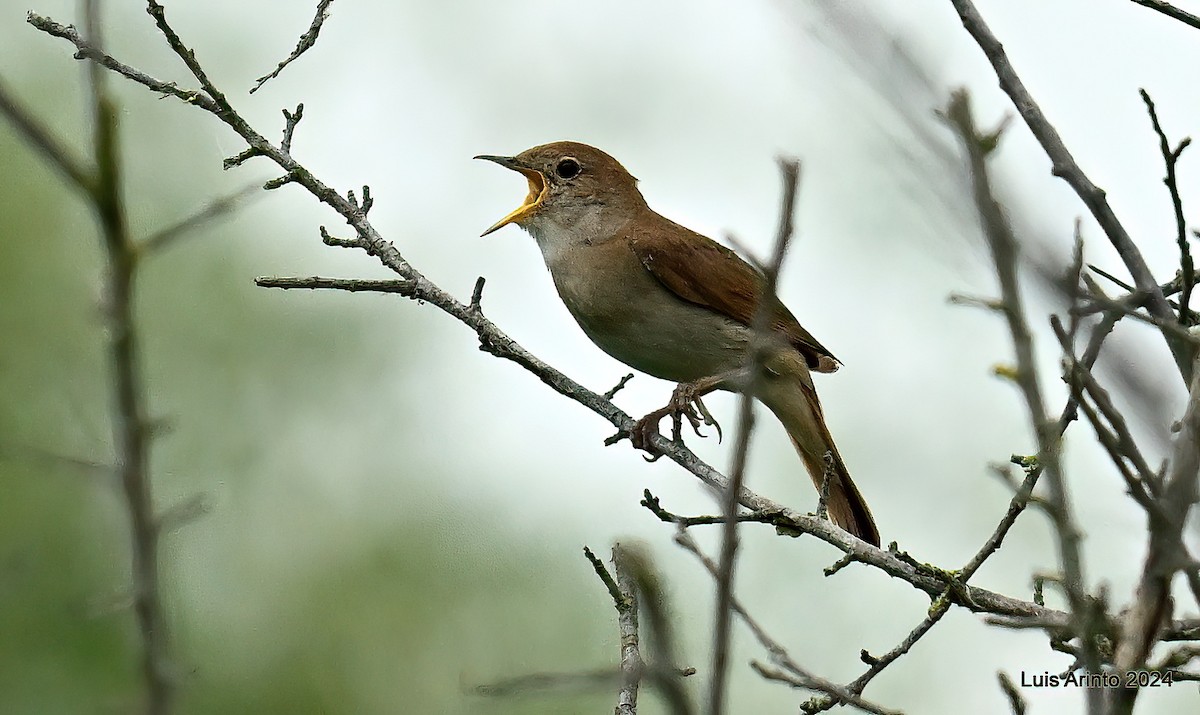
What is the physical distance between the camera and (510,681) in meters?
2.70

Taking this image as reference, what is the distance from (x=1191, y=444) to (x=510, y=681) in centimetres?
164

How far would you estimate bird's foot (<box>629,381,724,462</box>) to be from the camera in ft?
14.8

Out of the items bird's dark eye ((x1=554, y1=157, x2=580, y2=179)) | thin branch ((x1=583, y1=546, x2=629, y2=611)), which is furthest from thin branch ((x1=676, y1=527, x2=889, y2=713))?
bird's dark eye ((x1=554, y1=157, x2=580, y2=179))

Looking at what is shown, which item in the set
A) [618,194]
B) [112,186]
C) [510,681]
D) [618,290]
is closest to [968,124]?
[112,186]

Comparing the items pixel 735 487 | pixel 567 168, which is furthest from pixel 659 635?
pixel 567 168

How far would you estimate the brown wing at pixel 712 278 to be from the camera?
214 inches

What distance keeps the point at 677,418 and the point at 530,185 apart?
1.97m

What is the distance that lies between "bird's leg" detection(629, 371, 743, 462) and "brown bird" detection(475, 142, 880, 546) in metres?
0.02

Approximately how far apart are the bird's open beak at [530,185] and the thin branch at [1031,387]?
462 centimetres

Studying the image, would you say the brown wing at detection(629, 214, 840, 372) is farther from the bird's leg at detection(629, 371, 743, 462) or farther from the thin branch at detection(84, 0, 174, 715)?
the thin branch at detection(84, 0, 174, 715)

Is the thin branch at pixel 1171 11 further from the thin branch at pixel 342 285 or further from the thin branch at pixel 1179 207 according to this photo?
the thin branch at pixel 342 285

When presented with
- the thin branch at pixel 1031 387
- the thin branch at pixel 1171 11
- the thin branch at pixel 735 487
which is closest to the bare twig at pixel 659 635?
the thin branch at pixel 735 487

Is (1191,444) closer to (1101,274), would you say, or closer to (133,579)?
(133,579)

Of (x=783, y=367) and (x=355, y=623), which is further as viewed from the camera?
(x=355, y=623)
